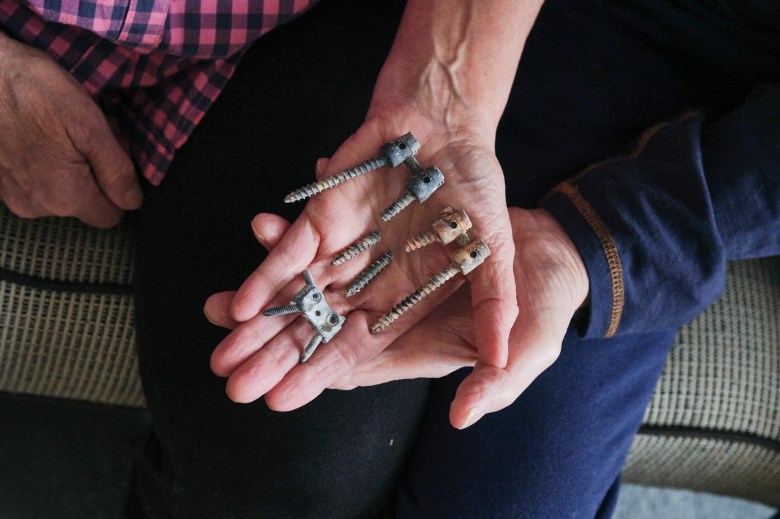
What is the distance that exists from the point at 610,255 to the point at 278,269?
1.74ft

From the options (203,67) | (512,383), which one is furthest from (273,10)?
(512,383)

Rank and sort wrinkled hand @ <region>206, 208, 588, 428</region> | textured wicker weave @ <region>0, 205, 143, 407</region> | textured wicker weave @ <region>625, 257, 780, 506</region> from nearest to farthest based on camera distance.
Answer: wrinkled hand @ <region>206, 208, 588, 428</region>, textured wicker weave @ <region>0, 205, 143, 407</region>, textured wicker weave @ <region>625, 257, 780, 506</region>

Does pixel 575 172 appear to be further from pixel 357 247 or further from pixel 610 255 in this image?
pixel 357 247

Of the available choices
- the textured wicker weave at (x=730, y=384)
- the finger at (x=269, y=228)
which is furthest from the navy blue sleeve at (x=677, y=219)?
the finger at (x=269, y=228)

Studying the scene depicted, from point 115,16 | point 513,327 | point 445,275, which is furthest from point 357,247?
point 115,16

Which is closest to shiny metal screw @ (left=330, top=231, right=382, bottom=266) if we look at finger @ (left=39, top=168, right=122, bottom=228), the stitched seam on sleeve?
the stitched seam on sleeve

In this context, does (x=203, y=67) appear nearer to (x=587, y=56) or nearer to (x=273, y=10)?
(x=273, y=10)

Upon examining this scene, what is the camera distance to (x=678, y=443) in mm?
1531

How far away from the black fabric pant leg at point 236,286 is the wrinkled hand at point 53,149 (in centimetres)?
9

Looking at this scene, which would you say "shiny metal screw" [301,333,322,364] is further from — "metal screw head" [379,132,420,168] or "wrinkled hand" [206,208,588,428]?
"metal screw head" [379,132,420,168]

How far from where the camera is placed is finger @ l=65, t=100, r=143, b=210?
3.74ft

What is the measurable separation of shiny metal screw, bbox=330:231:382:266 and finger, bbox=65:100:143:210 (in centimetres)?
41

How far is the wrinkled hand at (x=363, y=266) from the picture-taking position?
1.02 meters

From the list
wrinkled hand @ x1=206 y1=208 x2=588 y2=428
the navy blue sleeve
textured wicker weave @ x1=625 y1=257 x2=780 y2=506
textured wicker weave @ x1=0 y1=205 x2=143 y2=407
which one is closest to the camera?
wrinkled hand @ x1=206 y1=208 x2=588 y2=428
